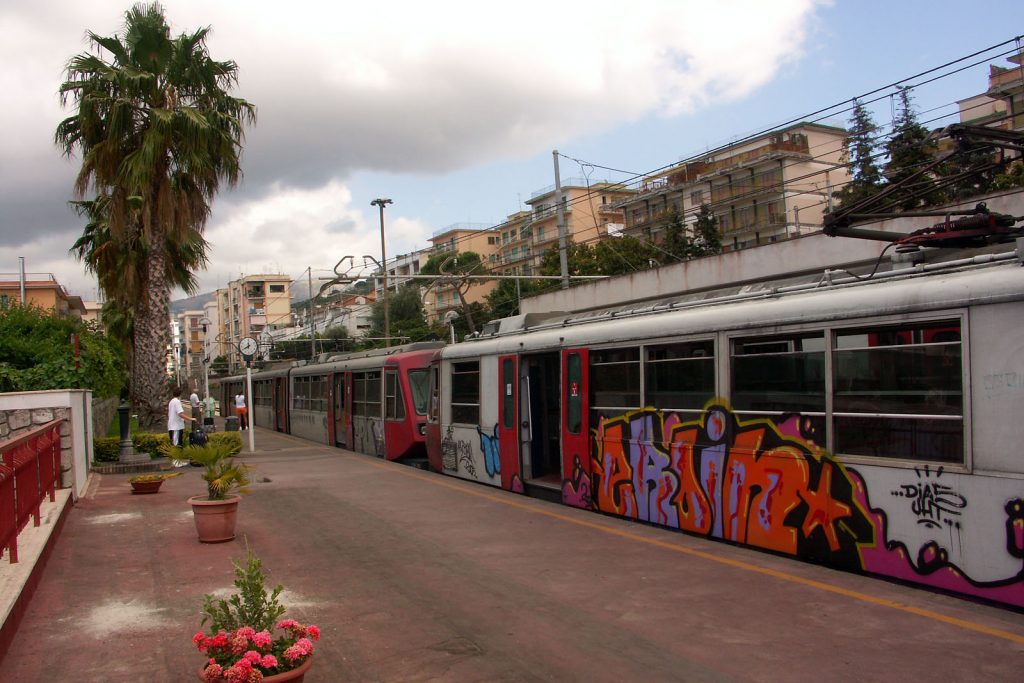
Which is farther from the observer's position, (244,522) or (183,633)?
(244,522)

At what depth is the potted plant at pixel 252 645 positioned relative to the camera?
171 inches

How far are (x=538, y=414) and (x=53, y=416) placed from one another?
6.75 meters

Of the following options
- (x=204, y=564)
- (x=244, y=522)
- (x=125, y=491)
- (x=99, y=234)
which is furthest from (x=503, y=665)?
(x=99, y=234)

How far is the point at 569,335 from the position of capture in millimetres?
11555

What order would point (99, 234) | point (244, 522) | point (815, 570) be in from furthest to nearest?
1. point (99, 234)
2. point (244, 522)
3. point (815, 570)

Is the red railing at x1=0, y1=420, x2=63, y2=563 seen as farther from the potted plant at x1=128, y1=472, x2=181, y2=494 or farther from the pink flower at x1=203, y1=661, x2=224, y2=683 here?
the pink flower at x1=203, y1=661, x2=224, y2=683

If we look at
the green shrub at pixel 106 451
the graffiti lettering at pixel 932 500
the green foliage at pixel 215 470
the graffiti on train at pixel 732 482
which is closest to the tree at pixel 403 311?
the green shrub at pixel 106 451

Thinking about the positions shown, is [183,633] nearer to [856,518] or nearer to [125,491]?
[856,518]

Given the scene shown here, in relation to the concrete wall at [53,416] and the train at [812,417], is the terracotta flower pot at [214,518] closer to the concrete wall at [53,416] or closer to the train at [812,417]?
the concrete wall at [53,416]

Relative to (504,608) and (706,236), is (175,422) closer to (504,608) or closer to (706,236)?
(504,608)

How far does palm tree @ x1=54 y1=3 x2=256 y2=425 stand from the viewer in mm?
18797

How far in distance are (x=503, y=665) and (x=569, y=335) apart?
6532mm

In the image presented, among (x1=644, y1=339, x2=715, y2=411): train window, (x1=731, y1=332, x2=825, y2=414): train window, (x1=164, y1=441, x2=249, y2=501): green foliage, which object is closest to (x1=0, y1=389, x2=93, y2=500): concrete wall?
(x1=164, y1=441, x2=249, y2=501): green foliage

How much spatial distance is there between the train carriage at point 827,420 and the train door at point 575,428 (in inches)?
1.1
